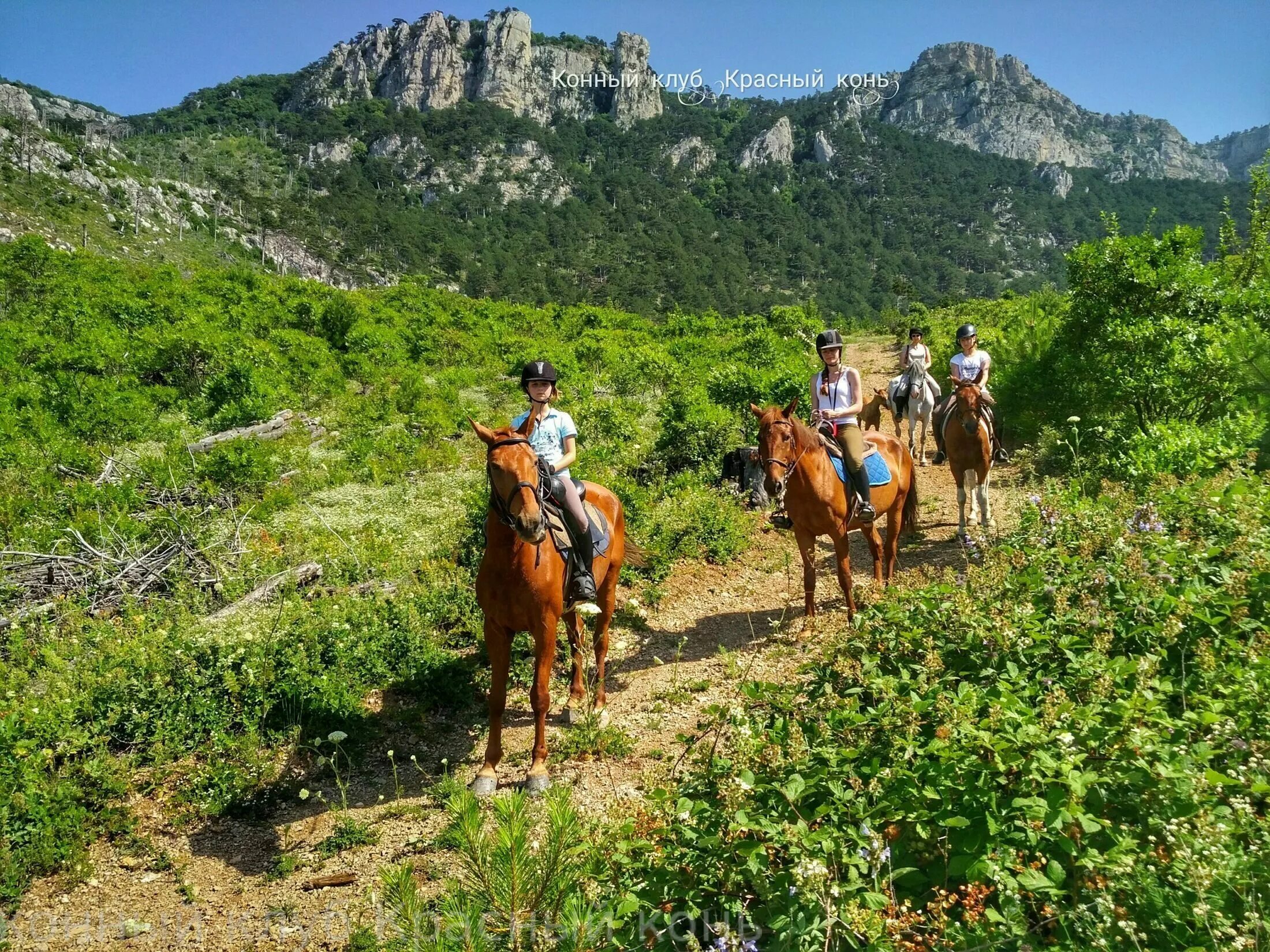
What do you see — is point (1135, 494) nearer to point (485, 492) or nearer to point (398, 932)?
point (398, 932)

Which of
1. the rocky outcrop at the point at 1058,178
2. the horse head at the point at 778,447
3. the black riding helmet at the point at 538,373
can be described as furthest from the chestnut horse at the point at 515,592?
the rocky outcrop at the point at 1058,178

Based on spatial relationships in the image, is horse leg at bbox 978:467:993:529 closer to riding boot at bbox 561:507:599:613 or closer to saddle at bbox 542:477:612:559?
saddle at bbox 542:477:612:559

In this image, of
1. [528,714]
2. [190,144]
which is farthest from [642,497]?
[190,144]

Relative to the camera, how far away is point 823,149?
16275 cm

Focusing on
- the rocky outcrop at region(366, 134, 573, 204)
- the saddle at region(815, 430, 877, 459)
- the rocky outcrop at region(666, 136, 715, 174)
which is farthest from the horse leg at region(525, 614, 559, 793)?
the rocky outcrop at region(666, 136, 715, 174)

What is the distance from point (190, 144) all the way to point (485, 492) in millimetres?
171250

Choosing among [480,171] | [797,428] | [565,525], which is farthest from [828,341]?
[480,171]

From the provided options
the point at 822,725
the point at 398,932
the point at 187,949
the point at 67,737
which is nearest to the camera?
the point at 398,932

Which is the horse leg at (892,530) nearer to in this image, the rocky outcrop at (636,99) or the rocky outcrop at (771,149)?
the rocky outcrop at (771,149)

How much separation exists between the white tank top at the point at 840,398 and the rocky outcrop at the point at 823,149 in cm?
17625

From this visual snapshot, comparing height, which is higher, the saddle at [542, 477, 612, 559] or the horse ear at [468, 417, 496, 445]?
the horse ear at [468, 417, 496, 445]

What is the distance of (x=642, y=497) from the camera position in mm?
10227

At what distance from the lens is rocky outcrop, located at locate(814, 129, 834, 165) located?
162 metres

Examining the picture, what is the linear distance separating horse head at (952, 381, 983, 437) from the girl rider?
6019mm
